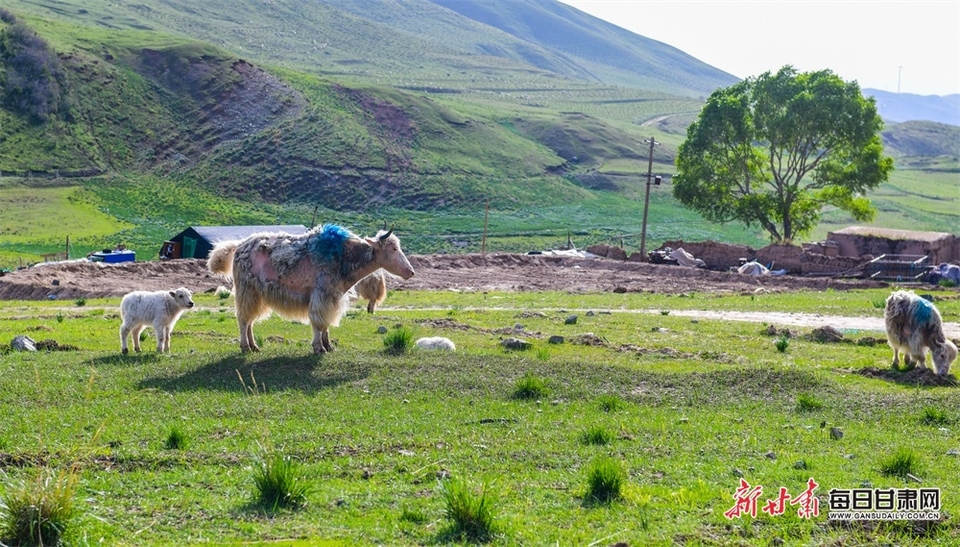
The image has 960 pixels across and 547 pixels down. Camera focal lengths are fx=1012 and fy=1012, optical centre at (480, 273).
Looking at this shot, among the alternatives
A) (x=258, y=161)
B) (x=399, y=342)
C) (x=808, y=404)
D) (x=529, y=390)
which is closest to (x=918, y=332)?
(x=808, y=404)

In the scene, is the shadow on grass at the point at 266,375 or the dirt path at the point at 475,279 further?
the dirt path at the point at 475,279

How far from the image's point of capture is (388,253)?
20.3m

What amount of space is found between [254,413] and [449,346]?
7375 mm

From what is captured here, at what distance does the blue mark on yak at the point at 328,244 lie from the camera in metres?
19.9

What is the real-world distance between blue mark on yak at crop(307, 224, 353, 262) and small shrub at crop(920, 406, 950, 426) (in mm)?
10936

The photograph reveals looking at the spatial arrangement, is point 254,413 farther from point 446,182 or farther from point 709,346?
point 446,182

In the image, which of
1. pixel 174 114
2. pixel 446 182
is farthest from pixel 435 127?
pixel 174 114

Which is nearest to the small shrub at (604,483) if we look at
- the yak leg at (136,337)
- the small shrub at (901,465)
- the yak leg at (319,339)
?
the small shrub at (901,465)

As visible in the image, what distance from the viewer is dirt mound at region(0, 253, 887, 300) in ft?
140

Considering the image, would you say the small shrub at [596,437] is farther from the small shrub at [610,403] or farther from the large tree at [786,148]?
the large tree at [786,148]

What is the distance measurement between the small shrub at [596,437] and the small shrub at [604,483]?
7.72ft

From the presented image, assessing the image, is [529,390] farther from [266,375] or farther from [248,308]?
[248,308]

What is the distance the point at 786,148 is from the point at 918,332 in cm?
5354

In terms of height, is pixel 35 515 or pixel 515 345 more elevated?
pixel 35 515
